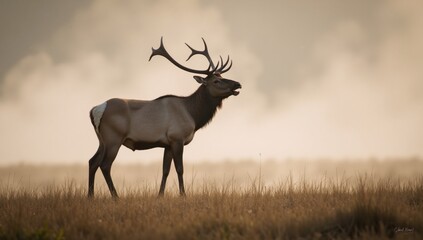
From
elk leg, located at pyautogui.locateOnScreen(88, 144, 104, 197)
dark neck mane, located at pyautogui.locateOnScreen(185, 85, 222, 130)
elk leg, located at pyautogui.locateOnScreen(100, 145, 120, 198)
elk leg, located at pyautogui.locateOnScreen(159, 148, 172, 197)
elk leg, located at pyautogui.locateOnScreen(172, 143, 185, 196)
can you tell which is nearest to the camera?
elk leg, located at pyautogui.locateOnScreen(100, 145, 120, 198)

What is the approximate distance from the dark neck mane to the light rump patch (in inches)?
85.9

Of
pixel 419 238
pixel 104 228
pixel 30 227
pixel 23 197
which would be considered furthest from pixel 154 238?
pixel 23 197

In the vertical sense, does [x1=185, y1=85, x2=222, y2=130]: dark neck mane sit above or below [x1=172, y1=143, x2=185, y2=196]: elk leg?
above

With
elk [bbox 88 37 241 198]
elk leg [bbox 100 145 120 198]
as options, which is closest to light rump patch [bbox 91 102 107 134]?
elk [bbox 88 37 241 198]

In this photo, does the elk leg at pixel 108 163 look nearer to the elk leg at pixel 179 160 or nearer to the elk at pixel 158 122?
the elk at pixel 158 122

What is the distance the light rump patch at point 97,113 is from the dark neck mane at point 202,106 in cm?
218

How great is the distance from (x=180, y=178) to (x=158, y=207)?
320 cm

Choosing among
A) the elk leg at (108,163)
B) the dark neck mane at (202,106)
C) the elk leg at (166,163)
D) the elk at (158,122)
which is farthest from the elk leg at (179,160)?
the elk leg at (108,163)

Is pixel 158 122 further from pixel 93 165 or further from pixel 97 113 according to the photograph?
pixel 93 165

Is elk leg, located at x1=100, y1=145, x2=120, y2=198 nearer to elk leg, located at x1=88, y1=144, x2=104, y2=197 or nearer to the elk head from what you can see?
elk leg, located at x1=88, y1=144, x2=104, y2=197

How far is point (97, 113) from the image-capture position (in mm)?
12398

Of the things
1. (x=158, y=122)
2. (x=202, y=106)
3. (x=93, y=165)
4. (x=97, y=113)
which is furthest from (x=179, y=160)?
(x=97, y=113)

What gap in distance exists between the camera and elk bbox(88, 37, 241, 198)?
12.3m

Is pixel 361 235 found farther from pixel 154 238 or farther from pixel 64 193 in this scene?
pixel 64 193
